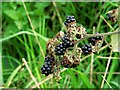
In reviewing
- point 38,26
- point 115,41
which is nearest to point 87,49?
point 115,41

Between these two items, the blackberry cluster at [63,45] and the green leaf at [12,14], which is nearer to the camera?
the blackberry cluster at [63,45]

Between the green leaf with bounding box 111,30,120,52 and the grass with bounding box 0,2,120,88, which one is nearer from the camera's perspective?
the green leaf with bounding box 111,30,120,52

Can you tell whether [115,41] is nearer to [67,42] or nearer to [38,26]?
[67,42]

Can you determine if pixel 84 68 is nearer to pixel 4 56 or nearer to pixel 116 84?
pixel 116 84

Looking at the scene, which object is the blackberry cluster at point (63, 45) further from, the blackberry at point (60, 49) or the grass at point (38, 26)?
the grass at point (38, 26)

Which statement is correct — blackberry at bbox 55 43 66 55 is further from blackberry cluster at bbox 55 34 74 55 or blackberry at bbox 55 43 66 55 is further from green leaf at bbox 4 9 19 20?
green leaf at bbox 4 9 19 20

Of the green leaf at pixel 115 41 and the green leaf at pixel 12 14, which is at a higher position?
the green leaf at pixel 12 14

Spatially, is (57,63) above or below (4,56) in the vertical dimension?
above

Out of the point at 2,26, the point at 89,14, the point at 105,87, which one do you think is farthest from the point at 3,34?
the point at 105,87

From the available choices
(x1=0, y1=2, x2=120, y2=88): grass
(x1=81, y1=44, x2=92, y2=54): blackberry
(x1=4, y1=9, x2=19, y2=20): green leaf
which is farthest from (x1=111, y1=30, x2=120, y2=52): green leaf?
(x1=4, y1=9, x2=19, y2=20): green leaf

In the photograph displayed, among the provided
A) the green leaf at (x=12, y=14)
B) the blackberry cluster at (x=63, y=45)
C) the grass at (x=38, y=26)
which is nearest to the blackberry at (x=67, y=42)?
the blackberry cluster at (x=63, y=45)

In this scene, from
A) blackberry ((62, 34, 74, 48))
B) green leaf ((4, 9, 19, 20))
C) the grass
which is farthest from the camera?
green leaf ((4, 9, 19, 20))
